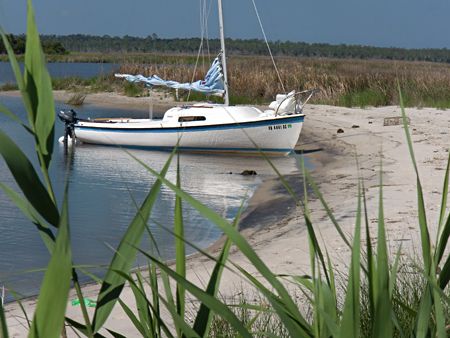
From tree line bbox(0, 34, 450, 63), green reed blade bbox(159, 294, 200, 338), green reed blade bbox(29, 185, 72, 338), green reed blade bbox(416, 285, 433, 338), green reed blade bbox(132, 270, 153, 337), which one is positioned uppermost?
green reed blade bbox(29, 185, 72, 338)

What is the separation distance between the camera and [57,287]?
1.28 m

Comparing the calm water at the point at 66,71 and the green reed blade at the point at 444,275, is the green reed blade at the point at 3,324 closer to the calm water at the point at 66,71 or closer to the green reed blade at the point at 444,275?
the green reed blade at the point at 444,275

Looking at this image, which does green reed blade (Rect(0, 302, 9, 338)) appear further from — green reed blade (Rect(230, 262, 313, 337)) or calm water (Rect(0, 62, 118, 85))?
calm water (Rect(0, 62, 118, 85))

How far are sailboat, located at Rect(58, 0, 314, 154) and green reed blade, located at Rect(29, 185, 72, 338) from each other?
18.1 metres

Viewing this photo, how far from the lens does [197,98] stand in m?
36.7

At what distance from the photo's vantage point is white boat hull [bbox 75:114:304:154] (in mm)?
20625

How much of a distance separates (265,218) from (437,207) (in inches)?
123

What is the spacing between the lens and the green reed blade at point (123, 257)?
1611 millimetres

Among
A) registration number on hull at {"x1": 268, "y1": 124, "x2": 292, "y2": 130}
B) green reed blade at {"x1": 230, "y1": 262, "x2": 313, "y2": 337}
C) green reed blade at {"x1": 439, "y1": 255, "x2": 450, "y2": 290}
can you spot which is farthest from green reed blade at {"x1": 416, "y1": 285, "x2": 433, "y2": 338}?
registration number on hull at {"x1": 268, "y1": 124, "x2": 292, "y2": 130}

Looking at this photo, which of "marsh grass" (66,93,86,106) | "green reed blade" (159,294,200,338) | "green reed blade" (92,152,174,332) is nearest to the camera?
"green reed blade" (159,294,200,338)

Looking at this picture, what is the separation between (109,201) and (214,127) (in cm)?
634

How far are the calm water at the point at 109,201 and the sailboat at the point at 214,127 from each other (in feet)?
1.12

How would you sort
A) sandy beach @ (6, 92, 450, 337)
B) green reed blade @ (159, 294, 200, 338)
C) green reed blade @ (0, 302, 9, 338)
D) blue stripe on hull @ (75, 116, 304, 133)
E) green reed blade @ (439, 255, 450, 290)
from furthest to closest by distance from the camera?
blue stripe on hull @ (75, 116, 304, 133), sandy beach @ (6, 92, 450, 337), green reed blade @ (439, 255, 450, 290), green reed blade @ (159, 294, 200, 338), green reed blade @ (0, 302, 9, 338)

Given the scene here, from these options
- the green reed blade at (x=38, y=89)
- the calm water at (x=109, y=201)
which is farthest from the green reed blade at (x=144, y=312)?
the calm water at (x=109, y=201)
